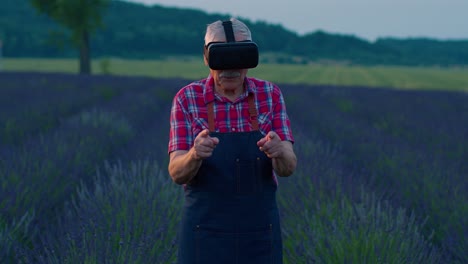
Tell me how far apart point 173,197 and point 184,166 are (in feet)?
6.39

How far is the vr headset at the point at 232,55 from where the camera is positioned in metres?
1.98

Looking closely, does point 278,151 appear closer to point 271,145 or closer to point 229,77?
point 271,145

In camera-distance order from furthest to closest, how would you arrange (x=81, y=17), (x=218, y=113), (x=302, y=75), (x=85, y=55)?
(x=302, y=75)
(x=85, y=55)
(x=81, y=17)
(x=218, y=113)

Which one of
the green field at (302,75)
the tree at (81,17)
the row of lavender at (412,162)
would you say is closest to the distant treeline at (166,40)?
the green field at (302,75)

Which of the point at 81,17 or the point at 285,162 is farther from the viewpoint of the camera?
the point at 81,17

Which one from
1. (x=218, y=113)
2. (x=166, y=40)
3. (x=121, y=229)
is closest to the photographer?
(x=218, y=113)

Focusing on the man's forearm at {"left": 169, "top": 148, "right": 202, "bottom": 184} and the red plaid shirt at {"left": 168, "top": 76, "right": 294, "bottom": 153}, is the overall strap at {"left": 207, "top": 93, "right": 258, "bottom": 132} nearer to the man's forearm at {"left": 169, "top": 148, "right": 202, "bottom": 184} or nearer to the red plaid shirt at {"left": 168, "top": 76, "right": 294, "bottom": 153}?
the red plaid shirt at {"left": 168, "top": 76, "right": 294, "bottom": 153}

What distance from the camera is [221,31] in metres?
2.05

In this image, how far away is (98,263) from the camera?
2.43m

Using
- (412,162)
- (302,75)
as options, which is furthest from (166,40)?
(412,162)

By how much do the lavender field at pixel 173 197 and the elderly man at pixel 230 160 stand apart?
A: 48 cm

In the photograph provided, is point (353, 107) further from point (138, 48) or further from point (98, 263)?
point (138, 48)

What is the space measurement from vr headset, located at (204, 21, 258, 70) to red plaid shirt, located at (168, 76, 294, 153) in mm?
135

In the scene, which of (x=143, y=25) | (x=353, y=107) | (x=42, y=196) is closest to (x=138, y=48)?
(x=143, y=25)
